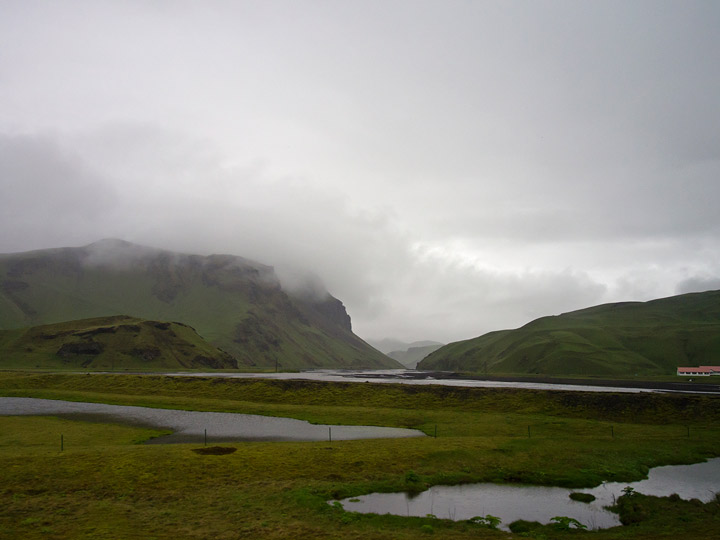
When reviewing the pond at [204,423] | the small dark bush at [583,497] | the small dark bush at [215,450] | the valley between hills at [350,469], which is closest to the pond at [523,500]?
the small dark bush at [583,497]

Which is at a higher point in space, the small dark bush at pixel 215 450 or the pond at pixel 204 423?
the small dark bush at pixel 215 450

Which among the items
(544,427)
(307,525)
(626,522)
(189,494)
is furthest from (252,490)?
(544,427)

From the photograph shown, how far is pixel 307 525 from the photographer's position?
2983 centimetres

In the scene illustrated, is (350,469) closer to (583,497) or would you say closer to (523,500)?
(523,500)

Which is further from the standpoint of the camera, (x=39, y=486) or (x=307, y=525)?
(x=39, y=486)

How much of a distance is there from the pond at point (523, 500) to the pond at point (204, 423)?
86.6ft

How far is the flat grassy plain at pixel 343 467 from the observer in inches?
1176

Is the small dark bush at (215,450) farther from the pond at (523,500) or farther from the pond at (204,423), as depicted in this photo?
the pond at (523,500)

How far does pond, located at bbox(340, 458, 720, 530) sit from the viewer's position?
3397 centimetres

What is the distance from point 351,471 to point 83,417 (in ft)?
209

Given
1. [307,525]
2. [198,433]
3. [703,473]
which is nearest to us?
[307,525]

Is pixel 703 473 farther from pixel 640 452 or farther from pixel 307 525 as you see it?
pixel 307 525

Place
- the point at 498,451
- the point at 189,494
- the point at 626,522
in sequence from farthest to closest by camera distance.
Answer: the point at 498,451 → the point at 189,494 → the point at 626,522

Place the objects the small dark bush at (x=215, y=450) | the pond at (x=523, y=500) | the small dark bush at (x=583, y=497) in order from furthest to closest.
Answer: the small dark bush at (x=215, y=450) < the small dark bush at (x=583, y=497) < the pond at (x=523, y=500)
